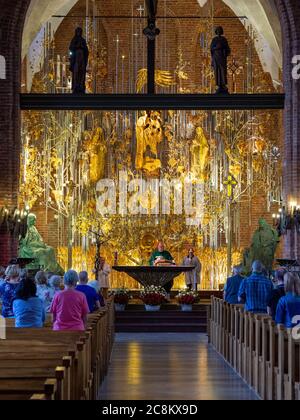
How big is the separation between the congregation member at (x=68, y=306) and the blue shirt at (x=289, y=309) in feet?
7.98

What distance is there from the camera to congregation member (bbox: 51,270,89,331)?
463 inches

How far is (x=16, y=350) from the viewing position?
8.86m

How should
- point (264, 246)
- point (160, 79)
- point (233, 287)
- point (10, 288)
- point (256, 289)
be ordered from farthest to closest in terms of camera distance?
point (160, 79)
point (264, 246)
point (233, 287)
point (256, 289)
point (10, 288)

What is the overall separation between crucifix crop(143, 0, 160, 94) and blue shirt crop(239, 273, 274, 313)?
9.32 meters

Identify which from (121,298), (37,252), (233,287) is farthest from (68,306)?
(37,252)

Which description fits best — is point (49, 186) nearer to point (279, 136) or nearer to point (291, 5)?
point (279, 136)

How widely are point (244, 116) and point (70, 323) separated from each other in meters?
22.1

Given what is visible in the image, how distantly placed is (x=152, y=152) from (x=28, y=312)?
21813mm

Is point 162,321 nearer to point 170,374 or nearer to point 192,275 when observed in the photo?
point 192,275

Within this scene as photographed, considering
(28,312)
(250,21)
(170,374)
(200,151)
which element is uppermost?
(250,21)

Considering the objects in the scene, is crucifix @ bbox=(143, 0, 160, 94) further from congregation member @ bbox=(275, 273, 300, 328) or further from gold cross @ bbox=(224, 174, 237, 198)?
congregation member @ bbox=(275, 273, 300, 328)

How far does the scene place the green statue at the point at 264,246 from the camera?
28141mm

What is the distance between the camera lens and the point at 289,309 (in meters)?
10.8
